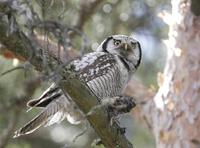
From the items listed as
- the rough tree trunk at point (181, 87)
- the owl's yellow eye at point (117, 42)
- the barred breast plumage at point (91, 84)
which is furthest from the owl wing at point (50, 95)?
the rough tree trunk at point (181, 87)

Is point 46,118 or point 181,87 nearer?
point 46,118

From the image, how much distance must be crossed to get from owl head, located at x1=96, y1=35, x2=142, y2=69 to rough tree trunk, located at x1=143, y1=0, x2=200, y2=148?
1.75 ft

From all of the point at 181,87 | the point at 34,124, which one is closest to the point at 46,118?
the point at 34,124

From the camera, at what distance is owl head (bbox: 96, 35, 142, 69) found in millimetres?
4285

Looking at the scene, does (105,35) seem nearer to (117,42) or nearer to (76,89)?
(117,42)

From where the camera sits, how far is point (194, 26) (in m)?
4.80

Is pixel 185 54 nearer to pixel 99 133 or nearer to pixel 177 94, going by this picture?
pixel 177 94

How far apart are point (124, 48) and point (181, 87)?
72 centimetres

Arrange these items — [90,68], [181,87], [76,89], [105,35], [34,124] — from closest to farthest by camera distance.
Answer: [76,89] → [34,124] → [90,68] → [181,87] → [105,35]

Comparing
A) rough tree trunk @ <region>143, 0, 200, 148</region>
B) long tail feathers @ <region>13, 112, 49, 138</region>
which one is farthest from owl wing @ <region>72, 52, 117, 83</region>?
rough tree trunk @ <region>143, 0, 200, 148</region>

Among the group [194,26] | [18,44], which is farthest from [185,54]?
[18,44]

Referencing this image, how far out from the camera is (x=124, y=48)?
4.30 metres

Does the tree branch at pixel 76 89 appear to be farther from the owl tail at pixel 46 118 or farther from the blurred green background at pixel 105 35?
the blurred green background at pixel 105 35

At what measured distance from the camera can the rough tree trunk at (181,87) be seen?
464cm
